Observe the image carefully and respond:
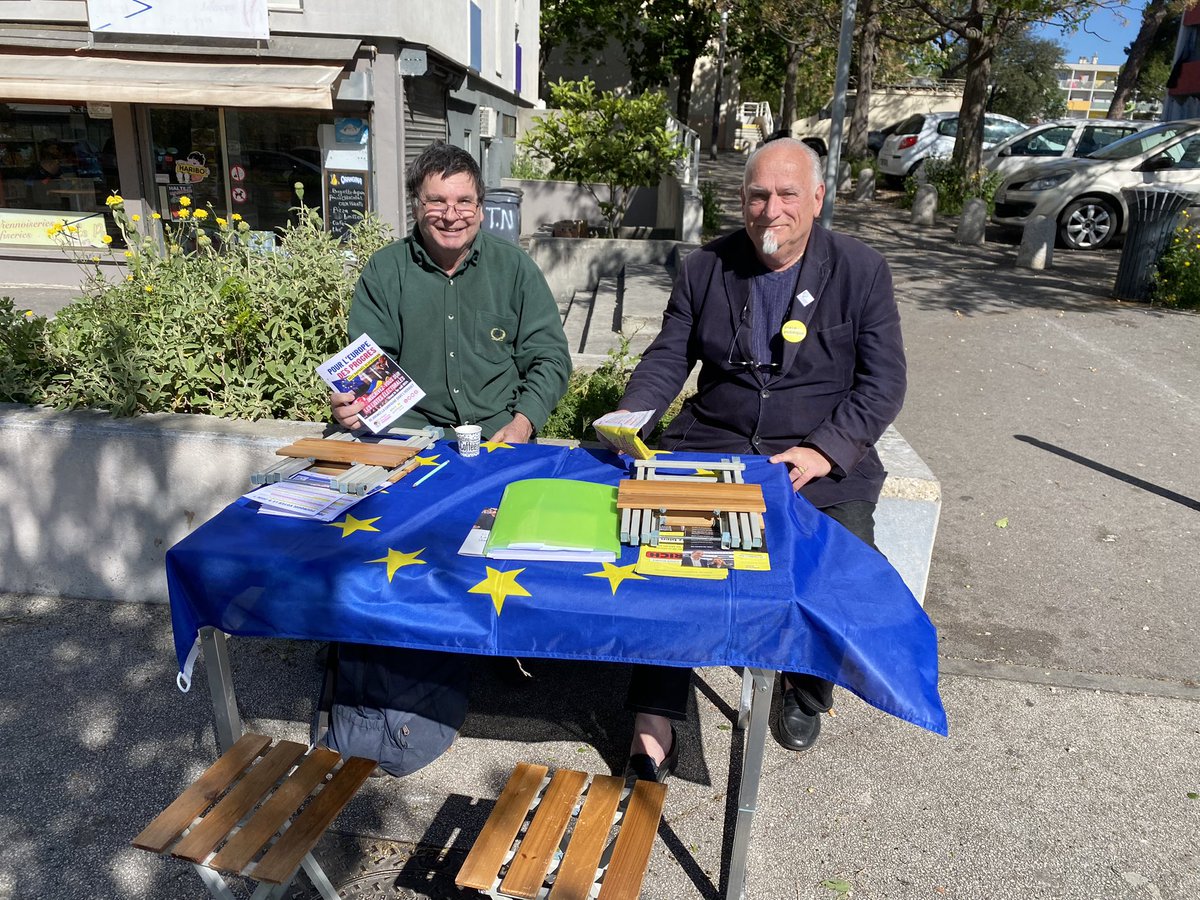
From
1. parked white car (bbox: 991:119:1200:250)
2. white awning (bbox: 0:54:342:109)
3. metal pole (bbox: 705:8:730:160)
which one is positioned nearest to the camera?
white awning (bbox: 0:54:342:109)

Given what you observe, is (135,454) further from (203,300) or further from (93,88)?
(93,88)

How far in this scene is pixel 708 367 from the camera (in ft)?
11.4

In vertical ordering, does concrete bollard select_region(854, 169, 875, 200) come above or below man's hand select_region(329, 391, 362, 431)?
above

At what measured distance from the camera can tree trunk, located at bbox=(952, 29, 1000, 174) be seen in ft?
52.5

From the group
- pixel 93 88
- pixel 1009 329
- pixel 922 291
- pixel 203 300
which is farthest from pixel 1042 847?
pixel 93 88

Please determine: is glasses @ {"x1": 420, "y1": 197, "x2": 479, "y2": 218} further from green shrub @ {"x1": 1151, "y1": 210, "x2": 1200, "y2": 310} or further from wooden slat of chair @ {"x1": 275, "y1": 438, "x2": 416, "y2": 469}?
green shrub @ {"x1": 1151, "y1": 210, "x2": 1200, "y2": 310}

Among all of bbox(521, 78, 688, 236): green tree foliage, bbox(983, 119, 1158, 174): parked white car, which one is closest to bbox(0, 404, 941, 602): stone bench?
bbox(521, 78, 688, 236): green tree foliage

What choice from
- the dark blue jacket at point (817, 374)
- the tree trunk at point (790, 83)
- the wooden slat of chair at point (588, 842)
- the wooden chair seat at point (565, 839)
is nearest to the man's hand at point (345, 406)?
the dark blue jacket at point (817, 374)

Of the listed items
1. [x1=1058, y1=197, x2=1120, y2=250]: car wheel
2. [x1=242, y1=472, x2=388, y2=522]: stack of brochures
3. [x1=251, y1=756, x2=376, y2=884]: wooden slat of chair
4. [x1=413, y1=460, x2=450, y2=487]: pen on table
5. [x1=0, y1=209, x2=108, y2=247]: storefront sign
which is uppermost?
[x1=1058, y1=197, x2=1120, y2=250]: car wheel

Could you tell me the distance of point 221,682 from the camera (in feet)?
8.08

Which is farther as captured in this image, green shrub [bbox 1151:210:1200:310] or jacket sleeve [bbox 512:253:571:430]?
green shrub [bbox 1151:210:1200:310]

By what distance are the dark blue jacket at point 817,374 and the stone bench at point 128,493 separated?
51 cm

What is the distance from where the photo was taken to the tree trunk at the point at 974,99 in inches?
630

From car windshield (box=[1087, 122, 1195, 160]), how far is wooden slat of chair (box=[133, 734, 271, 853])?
14399 millimetres
